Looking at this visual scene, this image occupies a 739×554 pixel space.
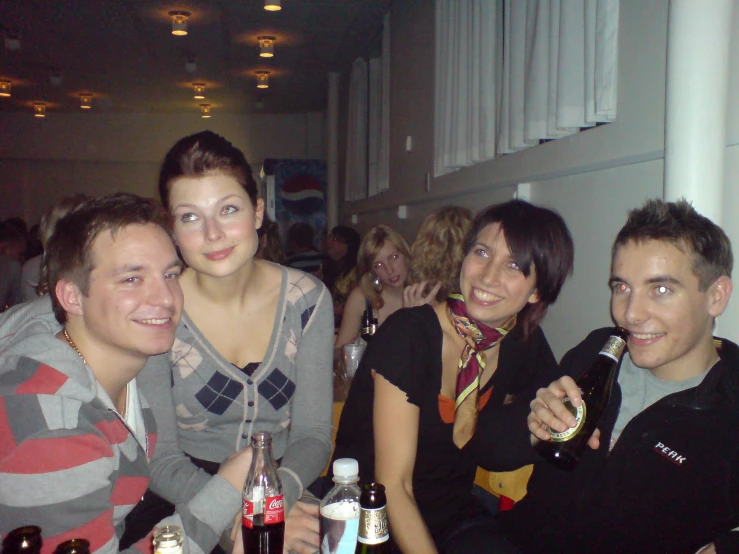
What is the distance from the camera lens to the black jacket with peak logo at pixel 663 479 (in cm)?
142

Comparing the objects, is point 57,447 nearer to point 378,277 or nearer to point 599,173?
point 599,173

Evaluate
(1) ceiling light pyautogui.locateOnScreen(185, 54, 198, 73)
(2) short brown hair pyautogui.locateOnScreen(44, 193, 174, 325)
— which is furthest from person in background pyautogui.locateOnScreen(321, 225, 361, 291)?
(2) short brown hair pyautogui.locateOnScreen(44, 193, 174, 325)

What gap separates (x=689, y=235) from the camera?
152 centimetres

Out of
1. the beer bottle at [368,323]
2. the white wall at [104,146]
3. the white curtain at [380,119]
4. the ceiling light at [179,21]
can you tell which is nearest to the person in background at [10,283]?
the ceiling light at [179,21]

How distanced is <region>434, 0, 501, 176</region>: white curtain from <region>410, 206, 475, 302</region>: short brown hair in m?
0.81

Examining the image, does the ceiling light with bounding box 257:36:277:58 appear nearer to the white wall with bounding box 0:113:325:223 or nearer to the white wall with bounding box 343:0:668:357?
the white wall with bounding box 343:0:668:357

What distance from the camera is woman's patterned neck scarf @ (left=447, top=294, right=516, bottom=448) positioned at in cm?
179

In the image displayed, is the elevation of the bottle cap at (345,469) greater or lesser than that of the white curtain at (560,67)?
lesser

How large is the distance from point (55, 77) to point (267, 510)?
916 centimetres

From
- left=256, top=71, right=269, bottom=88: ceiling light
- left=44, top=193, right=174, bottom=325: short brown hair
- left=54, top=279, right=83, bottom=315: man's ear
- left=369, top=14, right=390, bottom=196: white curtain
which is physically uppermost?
left=256, top=71, right=269, bottom=88: ceiling light

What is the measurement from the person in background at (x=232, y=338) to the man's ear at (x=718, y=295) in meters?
1.08

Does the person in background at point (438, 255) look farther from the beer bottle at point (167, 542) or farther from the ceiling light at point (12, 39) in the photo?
the ceiling light at point (12, 39)

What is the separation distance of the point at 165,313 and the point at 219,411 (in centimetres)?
54

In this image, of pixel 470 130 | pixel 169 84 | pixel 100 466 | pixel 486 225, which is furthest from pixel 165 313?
pixel 169 84
